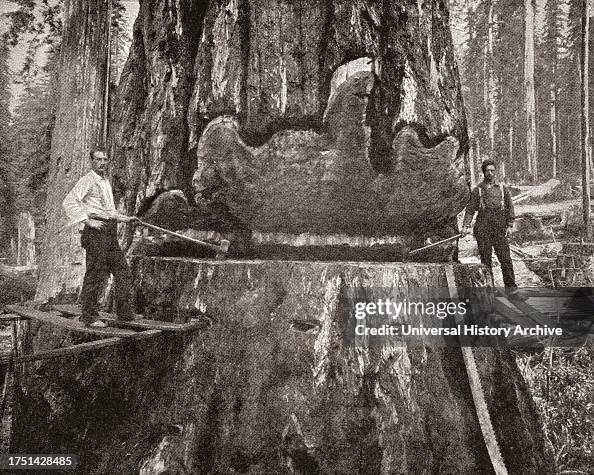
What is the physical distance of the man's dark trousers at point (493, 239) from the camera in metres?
2.19

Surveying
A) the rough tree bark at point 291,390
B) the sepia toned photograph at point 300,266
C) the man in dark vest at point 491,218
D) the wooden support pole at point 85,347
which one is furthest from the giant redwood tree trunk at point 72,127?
the man in dark vest at point 491,218

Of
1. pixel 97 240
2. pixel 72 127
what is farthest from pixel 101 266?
pixel 72 127

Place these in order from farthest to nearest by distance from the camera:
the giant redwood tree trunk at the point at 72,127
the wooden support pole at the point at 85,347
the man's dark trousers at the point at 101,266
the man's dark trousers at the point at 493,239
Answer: the giant redwood tree trunk at the point at 72,127, the man's dark trousers at the point at 493,239, the man's dark trousers at the point at 101,266, the wooden support pole at the point at 85,347

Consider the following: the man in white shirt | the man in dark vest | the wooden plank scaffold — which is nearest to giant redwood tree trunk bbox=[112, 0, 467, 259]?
the man in white shirt

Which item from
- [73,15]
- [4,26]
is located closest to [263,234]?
[4,26]

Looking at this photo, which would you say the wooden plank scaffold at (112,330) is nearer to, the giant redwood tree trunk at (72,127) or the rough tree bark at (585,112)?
the giant redwood tree trunk at (72,127)

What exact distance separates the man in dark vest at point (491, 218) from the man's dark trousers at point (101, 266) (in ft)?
5.39

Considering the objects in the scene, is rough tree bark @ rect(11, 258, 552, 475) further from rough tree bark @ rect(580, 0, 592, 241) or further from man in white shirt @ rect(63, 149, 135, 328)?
rough tree bark @ rect(580, 0, 592, 241)

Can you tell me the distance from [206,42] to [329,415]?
1568 mm

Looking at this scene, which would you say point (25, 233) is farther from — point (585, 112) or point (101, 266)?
point (585, 112)

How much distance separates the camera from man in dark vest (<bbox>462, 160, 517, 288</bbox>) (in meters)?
2.20

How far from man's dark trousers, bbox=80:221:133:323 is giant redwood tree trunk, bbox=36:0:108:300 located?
1.83 meters

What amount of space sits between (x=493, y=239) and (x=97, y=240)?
6.29ft

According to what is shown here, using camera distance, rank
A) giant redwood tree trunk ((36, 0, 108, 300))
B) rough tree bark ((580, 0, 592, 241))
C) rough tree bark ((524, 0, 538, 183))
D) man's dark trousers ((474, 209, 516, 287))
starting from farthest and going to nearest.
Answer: giant redwood tree trunk ((36, 0, 108, 300)), rough tree bark ((524, 0, 538, 183)), rough tree bark ((580, 0, 592, 241)), man's dark trousers ((474, 209, 516, 287))
